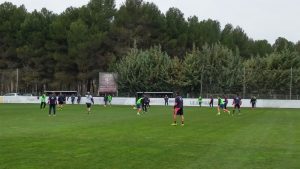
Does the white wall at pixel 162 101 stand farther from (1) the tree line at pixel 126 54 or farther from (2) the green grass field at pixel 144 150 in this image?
(2) the green grass field at pixel 144 150

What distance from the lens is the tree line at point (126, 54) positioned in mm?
88625

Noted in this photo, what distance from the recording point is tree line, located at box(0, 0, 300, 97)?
88.6 m

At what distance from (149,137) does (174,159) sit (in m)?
6.47

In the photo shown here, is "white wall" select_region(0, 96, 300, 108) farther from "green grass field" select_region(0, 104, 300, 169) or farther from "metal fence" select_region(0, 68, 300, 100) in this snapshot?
"green grass field" select_region(0, 104, 300, 169)

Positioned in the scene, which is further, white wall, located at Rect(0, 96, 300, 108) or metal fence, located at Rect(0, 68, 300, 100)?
metal fence, located at Rect(0, 68, 300, 100)

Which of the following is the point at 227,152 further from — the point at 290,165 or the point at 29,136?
the point at 29,136

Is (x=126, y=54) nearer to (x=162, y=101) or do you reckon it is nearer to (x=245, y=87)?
(x=162, y=101)

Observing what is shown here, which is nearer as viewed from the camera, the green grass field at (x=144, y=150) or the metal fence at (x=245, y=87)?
the green grass field at (x=144, y=150)

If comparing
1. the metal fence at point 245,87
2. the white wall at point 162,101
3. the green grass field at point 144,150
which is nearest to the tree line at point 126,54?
the metal fence at point 245,87

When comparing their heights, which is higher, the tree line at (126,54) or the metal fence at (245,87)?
the tree line at (126,54)

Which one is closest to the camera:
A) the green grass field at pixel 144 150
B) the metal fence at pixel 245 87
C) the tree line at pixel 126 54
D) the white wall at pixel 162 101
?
the green grass field at pixel 144 150

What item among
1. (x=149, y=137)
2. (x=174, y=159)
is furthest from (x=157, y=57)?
(x=174, y=159)

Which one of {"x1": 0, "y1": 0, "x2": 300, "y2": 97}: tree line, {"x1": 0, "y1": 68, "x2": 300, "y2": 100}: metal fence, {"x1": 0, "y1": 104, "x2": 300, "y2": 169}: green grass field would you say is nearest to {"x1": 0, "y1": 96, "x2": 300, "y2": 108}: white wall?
{"x1": 0, "y1": 68, "x2": 300, "y2": 100}: metal fence

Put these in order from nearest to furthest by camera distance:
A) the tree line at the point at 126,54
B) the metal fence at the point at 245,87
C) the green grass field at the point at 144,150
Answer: the green grass field at the point at 144,150, the metal fence at the point at 245,87, the tree line at the point at 126,54
